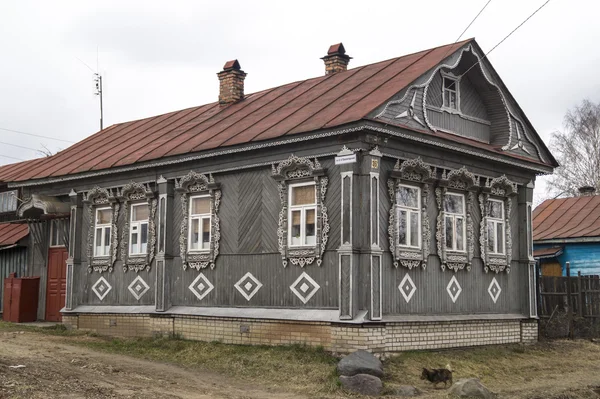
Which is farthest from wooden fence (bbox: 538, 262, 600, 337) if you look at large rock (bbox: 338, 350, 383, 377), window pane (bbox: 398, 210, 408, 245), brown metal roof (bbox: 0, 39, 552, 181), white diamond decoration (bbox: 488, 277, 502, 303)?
large rock (bbox: 338, 350, 383, 377)

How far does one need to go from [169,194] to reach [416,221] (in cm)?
576

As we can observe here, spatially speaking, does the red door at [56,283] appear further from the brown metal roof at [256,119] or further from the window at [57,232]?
the brown metal roof at [256,119]

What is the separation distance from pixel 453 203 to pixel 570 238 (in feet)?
34.6

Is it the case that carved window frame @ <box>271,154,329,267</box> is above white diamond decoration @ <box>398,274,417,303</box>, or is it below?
above

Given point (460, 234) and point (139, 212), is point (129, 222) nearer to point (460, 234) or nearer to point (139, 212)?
point (139, 212)

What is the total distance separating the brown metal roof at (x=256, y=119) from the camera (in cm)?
1605

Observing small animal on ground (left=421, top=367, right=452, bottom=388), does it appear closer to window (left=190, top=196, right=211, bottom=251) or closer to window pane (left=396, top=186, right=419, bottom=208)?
window pane (left=396, top=186, right=419, bottom=208)

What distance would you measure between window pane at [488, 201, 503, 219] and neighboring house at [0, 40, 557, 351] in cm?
5

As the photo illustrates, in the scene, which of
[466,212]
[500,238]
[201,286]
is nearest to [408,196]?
[466,212]

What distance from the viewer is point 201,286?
57.9ft

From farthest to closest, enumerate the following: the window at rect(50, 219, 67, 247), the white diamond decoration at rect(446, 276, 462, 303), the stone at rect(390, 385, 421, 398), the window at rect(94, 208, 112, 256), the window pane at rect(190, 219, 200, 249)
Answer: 1. the window at rect(50, 219, 67, 247)
2. the window at rect(94, 208, 112, 256)
3. the window pane at rect(190, 219, 200, 249)
4. the white diamond decoration at rect(446, 276, 462, 303)
5. the stone at rect(390, 385, 421, 398)

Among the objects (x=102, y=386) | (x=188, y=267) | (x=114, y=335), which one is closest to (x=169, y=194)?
(x=188, y=267)

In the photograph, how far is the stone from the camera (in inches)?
495

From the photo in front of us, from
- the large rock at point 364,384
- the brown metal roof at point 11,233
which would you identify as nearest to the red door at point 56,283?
the brown metal roof at point 11,233
